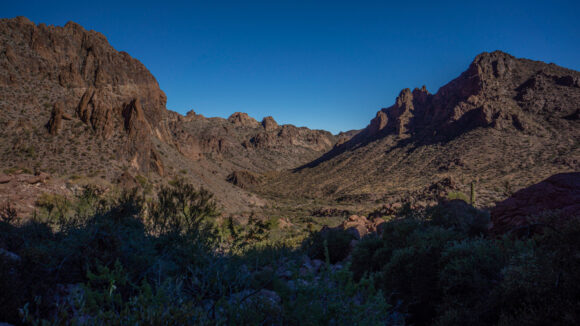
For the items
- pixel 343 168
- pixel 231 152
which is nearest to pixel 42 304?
pixel 343 168

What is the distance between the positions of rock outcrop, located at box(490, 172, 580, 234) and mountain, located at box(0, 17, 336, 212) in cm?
1961

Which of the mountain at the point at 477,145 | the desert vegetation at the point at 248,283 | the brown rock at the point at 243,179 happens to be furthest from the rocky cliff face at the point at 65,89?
the mountain at the point at 477,145

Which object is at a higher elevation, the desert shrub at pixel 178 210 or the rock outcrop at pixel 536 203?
the rock outcrop at pixel 536 203

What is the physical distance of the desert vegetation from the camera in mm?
2439

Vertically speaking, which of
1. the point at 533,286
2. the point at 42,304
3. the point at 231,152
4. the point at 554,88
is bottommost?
the point at 42,304

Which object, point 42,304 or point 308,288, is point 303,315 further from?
point 42,304

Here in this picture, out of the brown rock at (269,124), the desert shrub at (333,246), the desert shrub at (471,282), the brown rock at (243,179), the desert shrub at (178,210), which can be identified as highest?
the brown rock at (269,124)

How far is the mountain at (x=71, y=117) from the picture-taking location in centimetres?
2073

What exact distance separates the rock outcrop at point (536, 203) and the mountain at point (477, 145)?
20.9 m

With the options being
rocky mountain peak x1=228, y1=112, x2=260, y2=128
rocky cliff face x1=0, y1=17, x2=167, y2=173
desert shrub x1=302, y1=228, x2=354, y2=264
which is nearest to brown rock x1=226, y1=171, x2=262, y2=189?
rocky cliff face x1=0, y1=17, x2=167, y2=173

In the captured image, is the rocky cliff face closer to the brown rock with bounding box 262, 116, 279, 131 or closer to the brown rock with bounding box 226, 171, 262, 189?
the brown rock with bounding box 226, 171, 262, 189

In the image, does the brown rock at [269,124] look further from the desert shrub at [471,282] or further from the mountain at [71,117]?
the desert shrub at [471,282]

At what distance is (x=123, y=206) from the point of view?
300 inches

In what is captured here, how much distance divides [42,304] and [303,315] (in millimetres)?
2919
